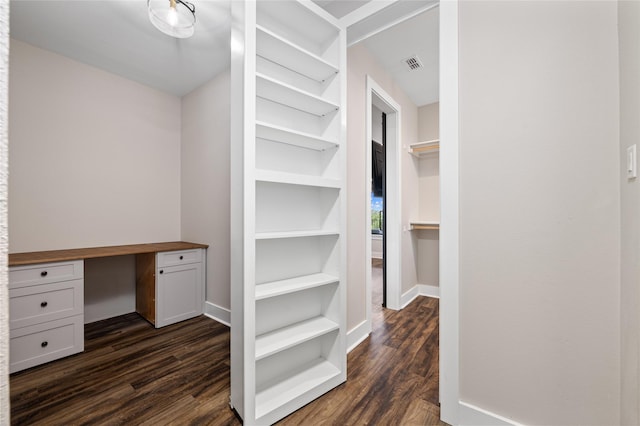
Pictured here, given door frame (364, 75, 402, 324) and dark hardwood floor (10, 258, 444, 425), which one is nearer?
dark hardwood floor (10, 258, 444, 425)

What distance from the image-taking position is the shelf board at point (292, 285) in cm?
158

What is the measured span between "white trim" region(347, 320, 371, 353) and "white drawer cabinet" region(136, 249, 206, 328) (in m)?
1.81

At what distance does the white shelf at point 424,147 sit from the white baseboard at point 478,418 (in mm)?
2909

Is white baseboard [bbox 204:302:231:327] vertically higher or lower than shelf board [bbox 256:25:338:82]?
lower

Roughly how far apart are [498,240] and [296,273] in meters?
1.25

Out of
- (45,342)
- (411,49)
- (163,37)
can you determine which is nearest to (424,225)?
(411,49)

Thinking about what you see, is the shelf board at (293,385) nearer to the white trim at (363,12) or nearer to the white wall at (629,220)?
the white wall at (629,220)

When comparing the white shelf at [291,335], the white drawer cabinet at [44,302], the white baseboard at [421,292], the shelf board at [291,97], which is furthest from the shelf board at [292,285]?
the white baseboard at [421,292]

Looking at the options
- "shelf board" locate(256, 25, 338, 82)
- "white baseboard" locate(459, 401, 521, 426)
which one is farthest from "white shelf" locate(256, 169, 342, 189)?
"white baseboard" locate(459, 401, 521, 426)

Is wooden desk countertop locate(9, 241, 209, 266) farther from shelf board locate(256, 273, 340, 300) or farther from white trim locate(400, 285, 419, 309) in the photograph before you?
white trim locate(400, 285, 419, 309)

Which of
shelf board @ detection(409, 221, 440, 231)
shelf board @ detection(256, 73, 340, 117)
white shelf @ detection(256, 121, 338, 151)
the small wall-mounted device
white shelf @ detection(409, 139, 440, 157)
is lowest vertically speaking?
shelf board @ detection(409, 221, 440, 231)

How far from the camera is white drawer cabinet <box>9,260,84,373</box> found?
6.59 ft

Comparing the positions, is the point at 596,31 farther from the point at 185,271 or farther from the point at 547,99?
the point at 185,271

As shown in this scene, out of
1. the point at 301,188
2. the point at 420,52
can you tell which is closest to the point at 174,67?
the point at 301,188
